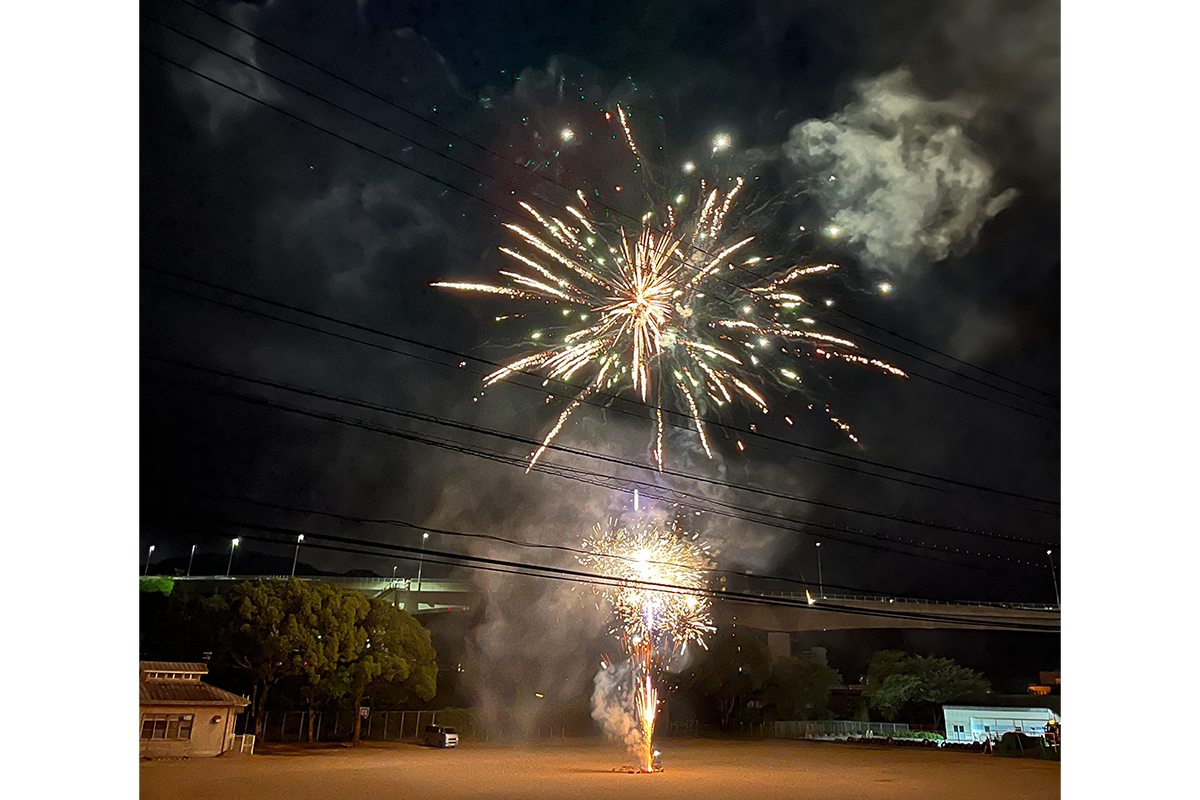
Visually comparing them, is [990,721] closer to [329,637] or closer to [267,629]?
[329,637]

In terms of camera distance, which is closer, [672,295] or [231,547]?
[672,295]

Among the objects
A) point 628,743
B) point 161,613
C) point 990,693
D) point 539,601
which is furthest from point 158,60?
point 990,693

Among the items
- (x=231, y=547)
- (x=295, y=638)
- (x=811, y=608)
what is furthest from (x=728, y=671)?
(x=231, y=547)

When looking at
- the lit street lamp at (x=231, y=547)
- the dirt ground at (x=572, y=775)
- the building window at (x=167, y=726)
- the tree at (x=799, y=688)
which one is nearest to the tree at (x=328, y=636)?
the dirt ground at (x=572, y=775)

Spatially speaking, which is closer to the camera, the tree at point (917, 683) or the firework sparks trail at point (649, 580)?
the firework sparks trail at point (649, 580)

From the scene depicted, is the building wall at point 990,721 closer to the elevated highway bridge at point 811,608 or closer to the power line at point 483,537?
the elevated highway bridge at point 811,608

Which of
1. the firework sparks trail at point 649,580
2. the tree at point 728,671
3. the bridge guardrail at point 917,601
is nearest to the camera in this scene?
the firework sparks trail at point 649,580

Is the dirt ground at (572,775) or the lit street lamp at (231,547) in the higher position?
the lit street lamp at (231,547)
